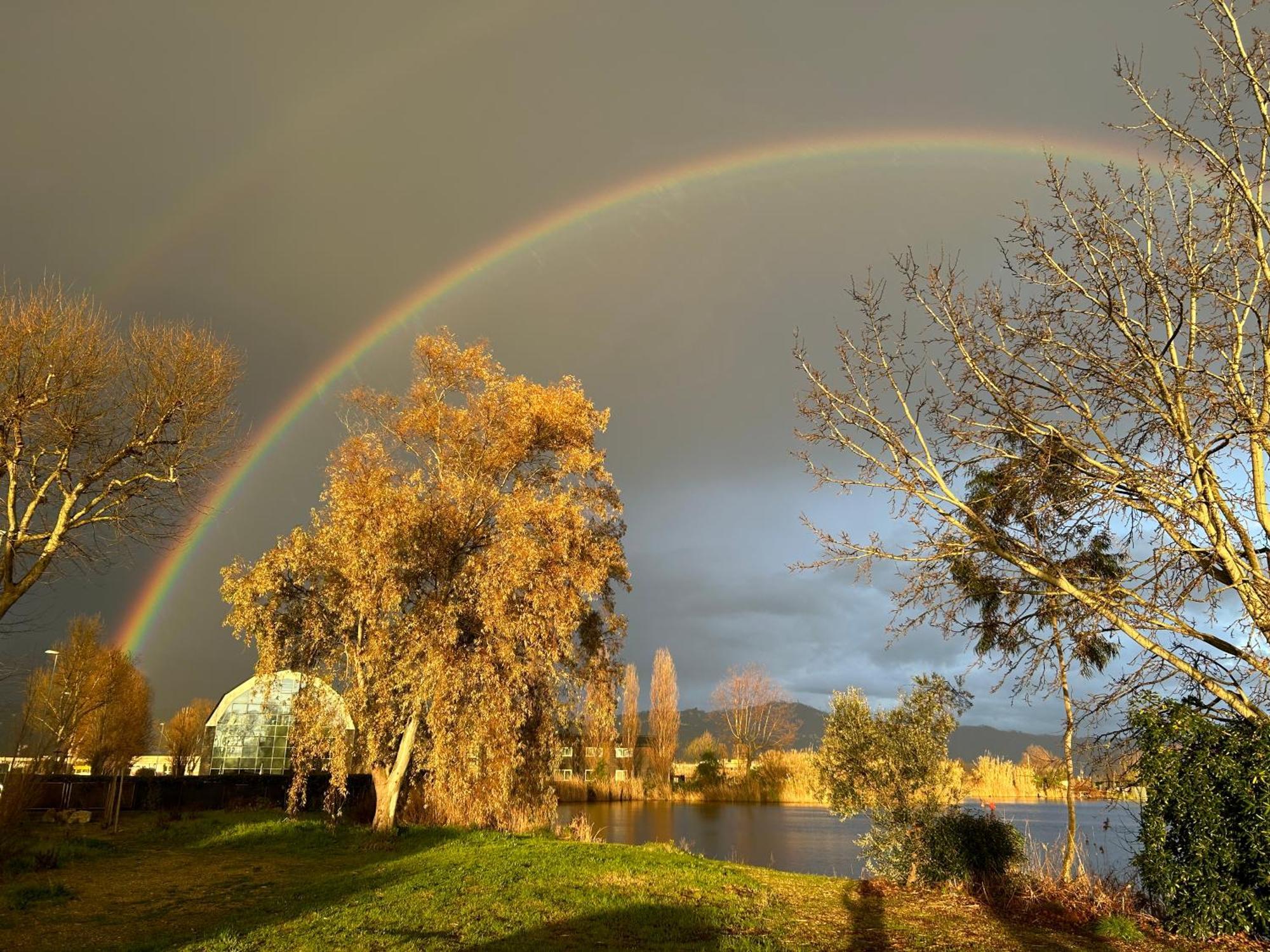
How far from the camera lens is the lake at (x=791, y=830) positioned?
17.0 m

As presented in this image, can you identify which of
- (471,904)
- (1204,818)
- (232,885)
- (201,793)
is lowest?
(201,793)

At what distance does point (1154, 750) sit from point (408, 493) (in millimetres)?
16122

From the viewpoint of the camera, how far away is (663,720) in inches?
2415

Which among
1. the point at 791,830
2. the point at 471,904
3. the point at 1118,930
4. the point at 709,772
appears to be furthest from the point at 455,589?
the point at 709,772

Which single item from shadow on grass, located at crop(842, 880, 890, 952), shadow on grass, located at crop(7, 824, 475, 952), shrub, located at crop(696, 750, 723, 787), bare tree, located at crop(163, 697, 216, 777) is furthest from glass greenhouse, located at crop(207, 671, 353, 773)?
shadow on grass, located at crop(842, 880, 890, 952)

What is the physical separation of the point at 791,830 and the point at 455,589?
73.4ft

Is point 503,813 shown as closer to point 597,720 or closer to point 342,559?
point 597,720

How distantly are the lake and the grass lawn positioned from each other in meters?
3.35

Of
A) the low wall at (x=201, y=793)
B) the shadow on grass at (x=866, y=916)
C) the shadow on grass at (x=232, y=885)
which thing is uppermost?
the shadow on grass at (x=866, y=916)

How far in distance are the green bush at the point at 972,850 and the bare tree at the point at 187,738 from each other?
92.6ft

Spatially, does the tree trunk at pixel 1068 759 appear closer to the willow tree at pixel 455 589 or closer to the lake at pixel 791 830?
the lake at pixel 791 830

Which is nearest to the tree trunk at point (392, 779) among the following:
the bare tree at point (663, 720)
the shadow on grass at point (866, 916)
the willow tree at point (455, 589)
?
the willow tree at point (455, 589)

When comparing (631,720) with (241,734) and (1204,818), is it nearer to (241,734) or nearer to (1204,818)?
(241,734)

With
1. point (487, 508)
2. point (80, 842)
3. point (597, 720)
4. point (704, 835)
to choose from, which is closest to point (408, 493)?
point (487, 508)
